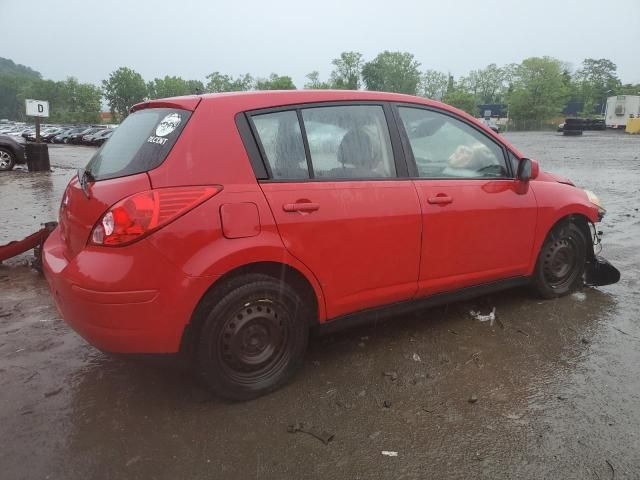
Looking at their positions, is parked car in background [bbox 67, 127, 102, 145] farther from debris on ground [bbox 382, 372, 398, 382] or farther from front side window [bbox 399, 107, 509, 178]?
debris on ground [bbox 382, 372, 398, 382]

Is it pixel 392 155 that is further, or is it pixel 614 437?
pixel 392 155

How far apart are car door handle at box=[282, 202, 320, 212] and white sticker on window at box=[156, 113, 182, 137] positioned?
28.4 inches

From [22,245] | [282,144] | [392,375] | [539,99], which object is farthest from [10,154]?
[539,99]

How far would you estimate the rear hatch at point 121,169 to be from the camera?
8.11 ft

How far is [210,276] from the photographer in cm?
247

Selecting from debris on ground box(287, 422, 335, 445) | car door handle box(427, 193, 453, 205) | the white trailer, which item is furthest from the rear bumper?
the white trailer

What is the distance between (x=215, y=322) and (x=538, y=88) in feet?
297

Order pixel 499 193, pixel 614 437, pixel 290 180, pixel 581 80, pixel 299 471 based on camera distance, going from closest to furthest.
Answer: pixel 299 471
pixel 614 437
pixel 290 180
pixel 499 193
pixel 581 80

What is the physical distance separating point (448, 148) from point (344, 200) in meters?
1.04

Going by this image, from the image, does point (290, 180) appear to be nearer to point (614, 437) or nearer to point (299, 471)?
point (299, 471)

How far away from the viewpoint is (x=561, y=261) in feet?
13.6

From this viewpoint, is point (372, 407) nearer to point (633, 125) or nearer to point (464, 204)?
point (464, 204)

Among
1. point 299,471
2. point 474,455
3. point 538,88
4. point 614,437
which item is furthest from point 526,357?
point 538,88

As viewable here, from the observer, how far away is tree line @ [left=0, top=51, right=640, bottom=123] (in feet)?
276
